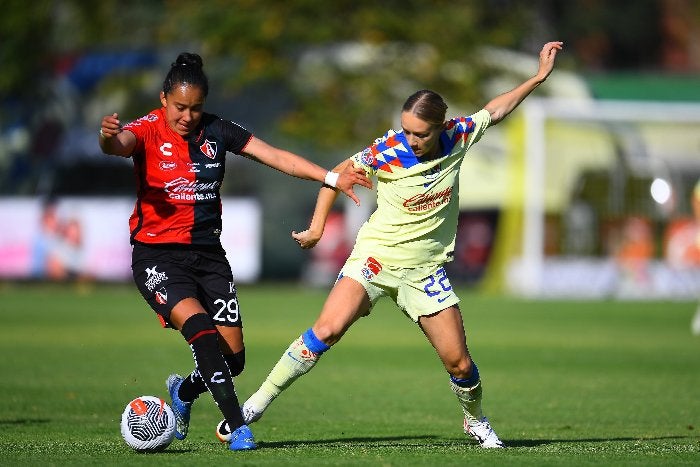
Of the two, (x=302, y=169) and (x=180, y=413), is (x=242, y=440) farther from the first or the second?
(x=302, y=169)

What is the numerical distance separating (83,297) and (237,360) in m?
19.8

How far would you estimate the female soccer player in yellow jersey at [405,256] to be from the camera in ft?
28.0

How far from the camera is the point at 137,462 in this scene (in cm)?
792

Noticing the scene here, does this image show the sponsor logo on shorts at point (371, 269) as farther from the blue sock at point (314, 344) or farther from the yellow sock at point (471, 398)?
the yellow sock at point (471, 398)

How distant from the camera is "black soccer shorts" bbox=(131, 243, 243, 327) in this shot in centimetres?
847

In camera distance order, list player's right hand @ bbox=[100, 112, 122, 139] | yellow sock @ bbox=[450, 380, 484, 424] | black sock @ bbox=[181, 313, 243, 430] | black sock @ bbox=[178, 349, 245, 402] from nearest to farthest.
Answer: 1. player's right hand @ bbox=[100, 112, 122, 139]
2. black sock @ bbox=[181, 313, 243, 430]
3. yellow sock @ bbox=[450, 380, 484, 424]
4. black sock @ bbox=[178, 349, 245, 402]

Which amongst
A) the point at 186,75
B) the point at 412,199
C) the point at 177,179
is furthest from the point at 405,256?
the point at 186,75

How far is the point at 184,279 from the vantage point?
855cm

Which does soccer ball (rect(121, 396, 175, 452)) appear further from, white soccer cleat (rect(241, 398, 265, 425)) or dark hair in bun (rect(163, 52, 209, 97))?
dark hair in bun (rect(163, 52, 209, 97))

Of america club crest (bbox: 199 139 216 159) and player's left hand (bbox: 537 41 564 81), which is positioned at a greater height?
player's left hand (bbox: 537 41 564 81)

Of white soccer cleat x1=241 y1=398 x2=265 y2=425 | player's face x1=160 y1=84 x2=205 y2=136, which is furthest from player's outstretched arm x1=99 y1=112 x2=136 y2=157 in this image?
white soccer cleat x1=241 y1=398 x2=265 y2=425

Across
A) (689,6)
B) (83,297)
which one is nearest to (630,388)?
(83,297)

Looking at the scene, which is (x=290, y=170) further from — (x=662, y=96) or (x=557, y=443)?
(x=662, y=96)

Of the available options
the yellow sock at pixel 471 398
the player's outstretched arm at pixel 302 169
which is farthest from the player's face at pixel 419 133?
the yellow sock at pixel 471 398
